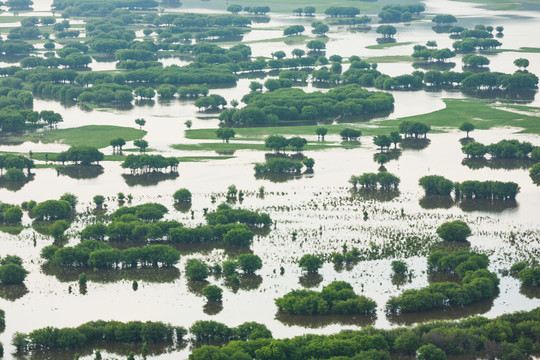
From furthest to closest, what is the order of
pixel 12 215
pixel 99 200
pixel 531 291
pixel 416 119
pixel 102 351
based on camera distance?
pixel 416 119, pixel 99 200, pixel 12 215, pixel 531 291, pixel 102 351

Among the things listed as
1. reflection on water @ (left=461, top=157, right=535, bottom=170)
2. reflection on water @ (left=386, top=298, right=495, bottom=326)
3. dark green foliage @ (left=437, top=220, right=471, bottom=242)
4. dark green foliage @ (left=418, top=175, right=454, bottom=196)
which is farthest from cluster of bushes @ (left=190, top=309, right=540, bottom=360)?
reflection on water @ (left=461, top=157, right=535, bottom=170)

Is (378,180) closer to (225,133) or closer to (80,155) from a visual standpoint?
(225,133)

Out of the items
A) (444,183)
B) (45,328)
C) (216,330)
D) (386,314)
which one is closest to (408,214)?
(444,183)

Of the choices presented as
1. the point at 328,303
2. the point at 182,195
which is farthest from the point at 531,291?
the point at 182,195

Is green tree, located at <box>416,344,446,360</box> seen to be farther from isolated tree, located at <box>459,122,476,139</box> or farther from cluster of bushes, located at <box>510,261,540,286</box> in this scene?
isolated tree, located at <box>459,122,476,139</box>

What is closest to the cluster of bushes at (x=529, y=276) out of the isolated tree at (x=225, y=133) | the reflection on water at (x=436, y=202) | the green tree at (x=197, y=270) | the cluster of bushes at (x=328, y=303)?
the cluster of bushes at (x=328, y=303)

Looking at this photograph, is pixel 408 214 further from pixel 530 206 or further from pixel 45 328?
pixel 45 328
